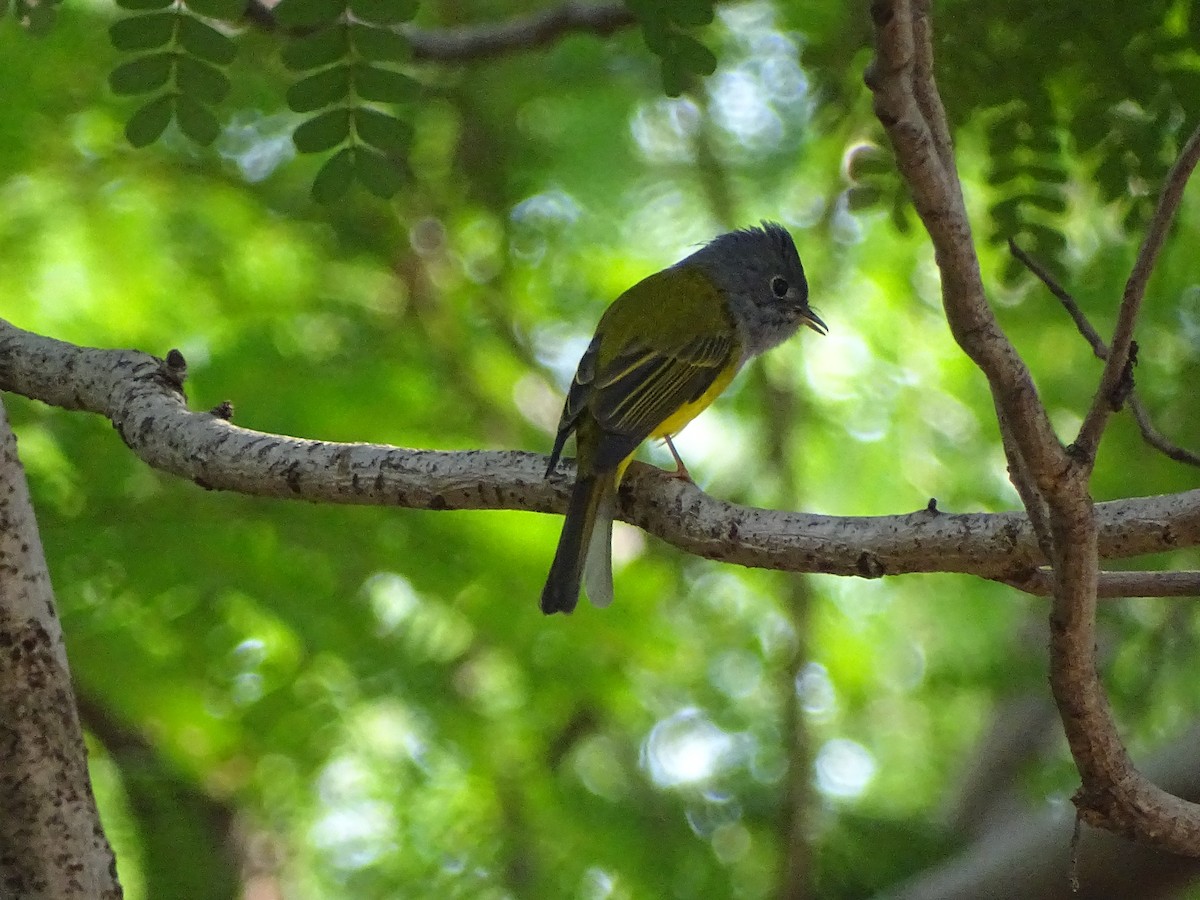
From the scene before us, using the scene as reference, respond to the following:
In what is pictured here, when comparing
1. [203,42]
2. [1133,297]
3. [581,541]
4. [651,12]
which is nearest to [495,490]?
[581,541]

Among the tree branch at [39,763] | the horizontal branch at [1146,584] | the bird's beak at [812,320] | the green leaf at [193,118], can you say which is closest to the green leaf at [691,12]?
the green leaf at [193,118]

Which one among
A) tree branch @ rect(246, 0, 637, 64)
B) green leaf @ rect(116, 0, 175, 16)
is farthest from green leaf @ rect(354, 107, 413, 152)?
tree branch @ rect(246, 0, 637, 64)

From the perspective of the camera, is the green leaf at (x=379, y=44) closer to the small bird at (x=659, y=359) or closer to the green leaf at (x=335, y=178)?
the green leaf at (x=335, y=178)

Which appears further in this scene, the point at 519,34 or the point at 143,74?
the point at 519,34

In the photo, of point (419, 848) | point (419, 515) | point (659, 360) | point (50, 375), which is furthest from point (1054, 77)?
point (419, 848)

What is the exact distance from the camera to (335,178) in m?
2.81

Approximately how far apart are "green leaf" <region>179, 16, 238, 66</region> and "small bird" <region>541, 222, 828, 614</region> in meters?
1.01

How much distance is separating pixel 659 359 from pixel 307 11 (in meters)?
1.33

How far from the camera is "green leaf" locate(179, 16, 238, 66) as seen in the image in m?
2.70

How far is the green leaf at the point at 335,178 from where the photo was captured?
110 inches

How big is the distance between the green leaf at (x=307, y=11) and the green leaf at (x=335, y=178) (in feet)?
0.87

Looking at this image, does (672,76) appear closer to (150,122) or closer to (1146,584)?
(150,122)

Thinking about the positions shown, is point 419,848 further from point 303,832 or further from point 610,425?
point 610,425

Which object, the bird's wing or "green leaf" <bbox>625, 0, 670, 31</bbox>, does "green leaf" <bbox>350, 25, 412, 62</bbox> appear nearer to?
"green leaf" <bbox>625, 0, 670, 31</bbox>
